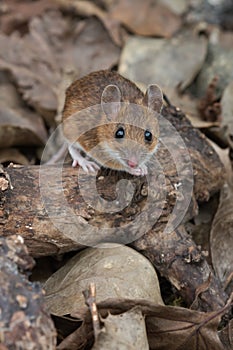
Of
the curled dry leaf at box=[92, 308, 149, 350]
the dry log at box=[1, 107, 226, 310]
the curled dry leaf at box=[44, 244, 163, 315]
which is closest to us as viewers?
the curled dry leaf at box=[92, 308, 149, 350]

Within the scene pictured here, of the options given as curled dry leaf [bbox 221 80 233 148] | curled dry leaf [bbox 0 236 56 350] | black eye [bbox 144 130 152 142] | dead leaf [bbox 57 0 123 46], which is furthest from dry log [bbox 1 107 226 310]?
dead leaf [bbox 57 0 123 46]

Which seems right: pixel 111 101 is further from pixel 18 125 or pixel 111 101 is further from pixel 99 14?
pixel 99 14

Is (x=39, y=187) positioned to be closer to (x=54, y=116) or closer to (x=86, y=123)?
(x=86, y=123)

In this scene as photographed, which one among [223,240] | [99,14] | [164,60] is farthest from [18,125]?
[99,14]

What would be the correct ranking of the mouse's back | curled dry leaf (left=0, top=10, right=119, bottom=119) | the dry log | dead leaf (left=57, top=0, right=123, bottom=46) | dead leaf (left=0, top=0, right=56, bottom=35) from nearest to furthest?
the dry log, the mouse's back, curled dry leaf (left=0, top=10, right=119, bottom=119), dead leaf (left=57, top=0, right=123, bottom=46), dead leaf (left=0, top=0, right=56, bottom=35)

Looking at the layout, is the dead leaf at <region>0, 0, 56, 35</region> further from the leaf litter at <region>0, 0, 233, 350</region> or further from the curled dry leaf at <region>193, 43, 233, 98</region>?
the curled dry leaf at <region>193, 43, 233, 98</region>

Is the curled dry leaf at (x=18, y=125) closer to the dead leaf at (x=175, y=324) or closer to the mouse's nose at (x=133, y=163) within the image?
the mouse's nose at (x=133, y=163)

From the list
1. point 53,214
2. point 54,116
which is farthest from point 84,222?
point 54,116
